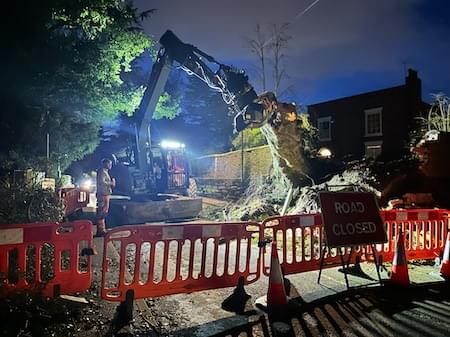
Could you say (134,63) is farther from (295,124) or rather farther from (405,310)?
(405,310)

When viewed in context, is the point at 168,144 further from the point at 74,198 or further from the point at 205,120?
the point at 205,120

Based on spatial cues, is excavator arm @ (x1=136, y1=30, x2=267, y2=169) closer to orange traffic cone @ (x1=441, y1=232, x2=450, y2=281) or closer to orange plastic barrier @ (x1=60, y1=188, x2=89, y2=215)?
orange plastic barrier @ (x1=60, y1=188, x2=89, y2=215)

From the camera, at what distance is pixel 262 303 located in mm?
4918

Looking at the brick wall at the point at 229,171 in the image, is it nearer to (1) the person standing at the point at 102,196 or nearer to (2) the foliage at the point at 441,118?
(2) the foliage at the point at 441,118

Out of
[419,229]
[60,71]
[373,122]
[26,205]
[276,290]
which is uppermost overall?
[373,122]

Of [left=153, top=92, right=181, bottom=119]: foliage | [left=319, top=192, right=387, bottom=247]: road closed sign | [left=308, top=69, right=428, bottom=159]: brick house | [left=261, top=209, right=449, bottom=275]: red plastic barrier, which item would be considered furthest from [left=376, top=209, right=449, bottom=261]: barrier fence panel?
[left=308, top=69, right=428, bottom=159]: brick house

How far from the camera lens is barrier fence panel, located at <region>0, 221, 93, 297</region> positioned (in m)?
4.26

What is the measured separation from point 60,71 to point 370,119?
23.5m

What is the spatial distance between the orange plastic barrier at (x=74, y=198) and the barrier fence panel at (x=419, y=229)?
8649 millimetres

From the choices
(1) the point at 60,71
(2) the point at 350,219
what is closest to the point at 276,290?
(2) the point at 350,219

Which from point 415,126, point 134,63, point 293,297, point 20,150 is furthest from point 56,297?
point 415,126

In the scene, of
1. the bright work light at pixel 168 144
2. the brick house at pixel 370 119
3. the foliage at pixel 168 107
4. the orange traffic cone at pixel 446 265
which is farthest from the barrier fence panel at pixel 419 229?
the brick house at pixel 370 119

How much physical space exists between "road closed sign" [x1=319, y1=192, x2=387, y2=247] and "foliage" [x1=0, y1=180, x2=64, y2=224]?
5.17m

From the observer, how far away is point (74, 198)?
40.1 ft
